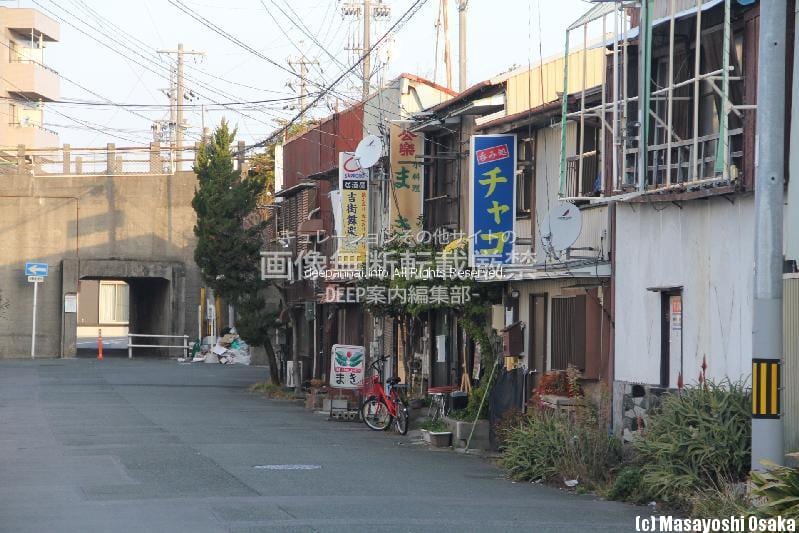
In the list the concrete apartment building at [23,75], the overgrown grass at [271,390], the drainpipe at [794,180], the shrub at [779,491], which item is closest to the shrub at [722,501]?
the shrub at [779,491]

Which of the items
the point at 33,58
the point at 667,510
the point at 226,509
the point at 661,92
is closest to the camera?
the point at 226,509

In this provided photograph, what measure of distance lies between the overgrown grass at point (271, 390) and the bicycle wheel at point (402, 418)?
10.3 meters

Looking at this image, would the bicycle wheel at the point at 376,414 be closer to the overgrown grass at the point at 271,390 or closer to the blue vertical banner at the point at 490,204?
the blue vertical banner at the point at 490,204

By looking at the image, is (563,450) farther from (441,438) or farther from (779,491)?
(779,491)

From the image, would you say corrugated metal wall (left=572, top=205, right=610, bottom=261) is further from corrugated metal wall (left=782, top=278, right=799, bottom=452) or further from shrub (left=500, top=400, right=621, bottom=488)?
corrugated metal wall (left=782, top=278, right=799, bottom=452)

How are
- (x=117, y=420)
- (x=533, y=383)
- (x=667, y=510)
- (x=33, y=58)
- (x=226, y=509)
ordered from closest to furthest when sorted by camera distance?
(x=226, y=509)
(x=667, y=510)
(x=533, y=383)
(x=117, y=420)
(x=33, y=58)

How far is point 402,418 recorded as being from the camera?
24.8 metres

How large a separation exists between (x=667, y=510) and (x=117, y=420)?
14241mm

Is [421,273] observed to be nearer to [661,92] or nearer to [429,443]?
[429,443]

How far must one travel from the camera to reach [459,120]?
25.3 metres

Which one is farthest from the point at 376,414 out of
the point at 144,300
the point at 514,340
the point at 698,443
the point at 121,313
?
the point at 121,313

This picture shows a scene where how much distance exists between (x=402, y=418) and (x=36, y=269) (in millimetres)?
28377

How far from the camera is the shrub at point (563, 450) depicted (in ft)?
53.2

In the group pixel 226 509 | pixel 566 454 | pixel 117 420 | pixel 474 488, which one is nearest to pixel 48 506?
pixel 226 509
